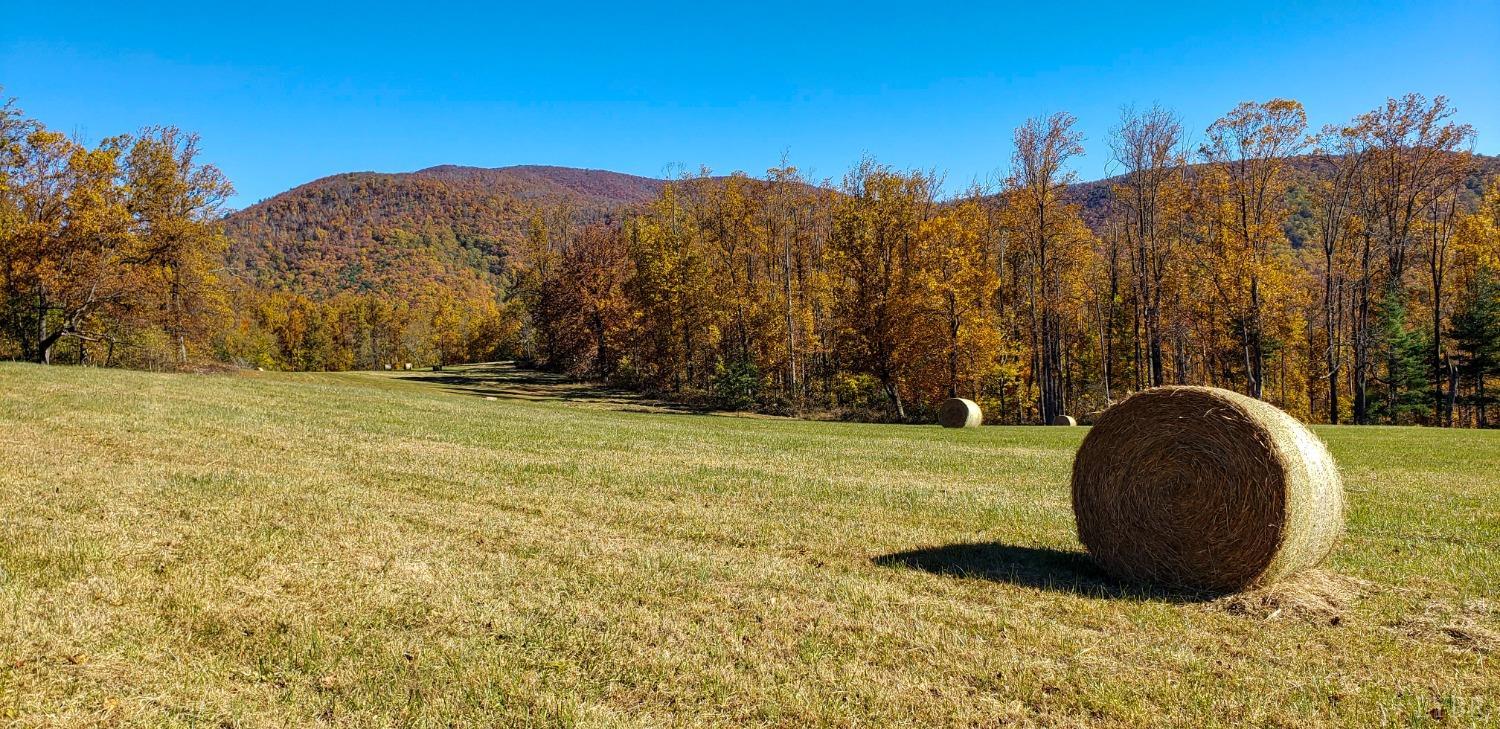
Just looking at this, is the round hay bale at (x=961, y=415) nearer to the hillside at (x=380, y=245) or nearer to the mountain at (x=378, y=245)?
the hillside at (x=380, y=245)

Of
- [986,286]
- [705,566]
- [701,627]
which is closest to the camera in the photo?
[701,627]

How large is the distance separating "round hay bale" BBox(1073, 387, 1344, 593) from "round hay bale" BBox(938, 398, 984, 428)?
2374cm

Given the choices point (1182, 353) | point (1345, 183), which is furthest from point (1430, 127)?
point (1182, 353)

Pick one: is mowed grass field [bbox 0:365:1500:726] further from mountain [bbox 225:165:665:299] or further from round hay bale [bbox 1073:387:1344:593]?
mountain [bbox 225:165:665:299]

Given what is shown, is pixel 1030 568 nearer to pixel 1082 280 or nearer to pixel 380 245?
pixel 1082 280

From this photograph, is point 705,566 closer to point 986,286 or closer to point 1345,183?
point 986,286

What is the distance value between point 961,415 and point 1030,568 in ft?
80.2

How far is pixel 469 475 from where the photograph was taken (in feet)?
39.1

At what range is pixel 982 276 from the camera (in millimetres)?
40500

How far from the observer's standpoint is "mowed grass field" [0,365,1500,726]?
4387 millimetres

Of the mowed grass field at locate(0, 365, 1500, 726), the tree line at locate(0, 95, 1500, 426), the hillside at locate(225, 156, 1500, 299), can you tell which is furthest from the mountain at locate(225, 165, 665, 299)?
the mowed grass field at locate(0, 365, 1500, 726)

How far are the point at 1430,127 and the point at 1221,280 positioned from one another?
12481 millimetres

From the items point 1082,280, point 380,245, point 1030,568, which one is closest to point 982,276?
point 1082,280

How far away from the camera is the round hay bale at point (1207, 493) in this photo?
6793mm
